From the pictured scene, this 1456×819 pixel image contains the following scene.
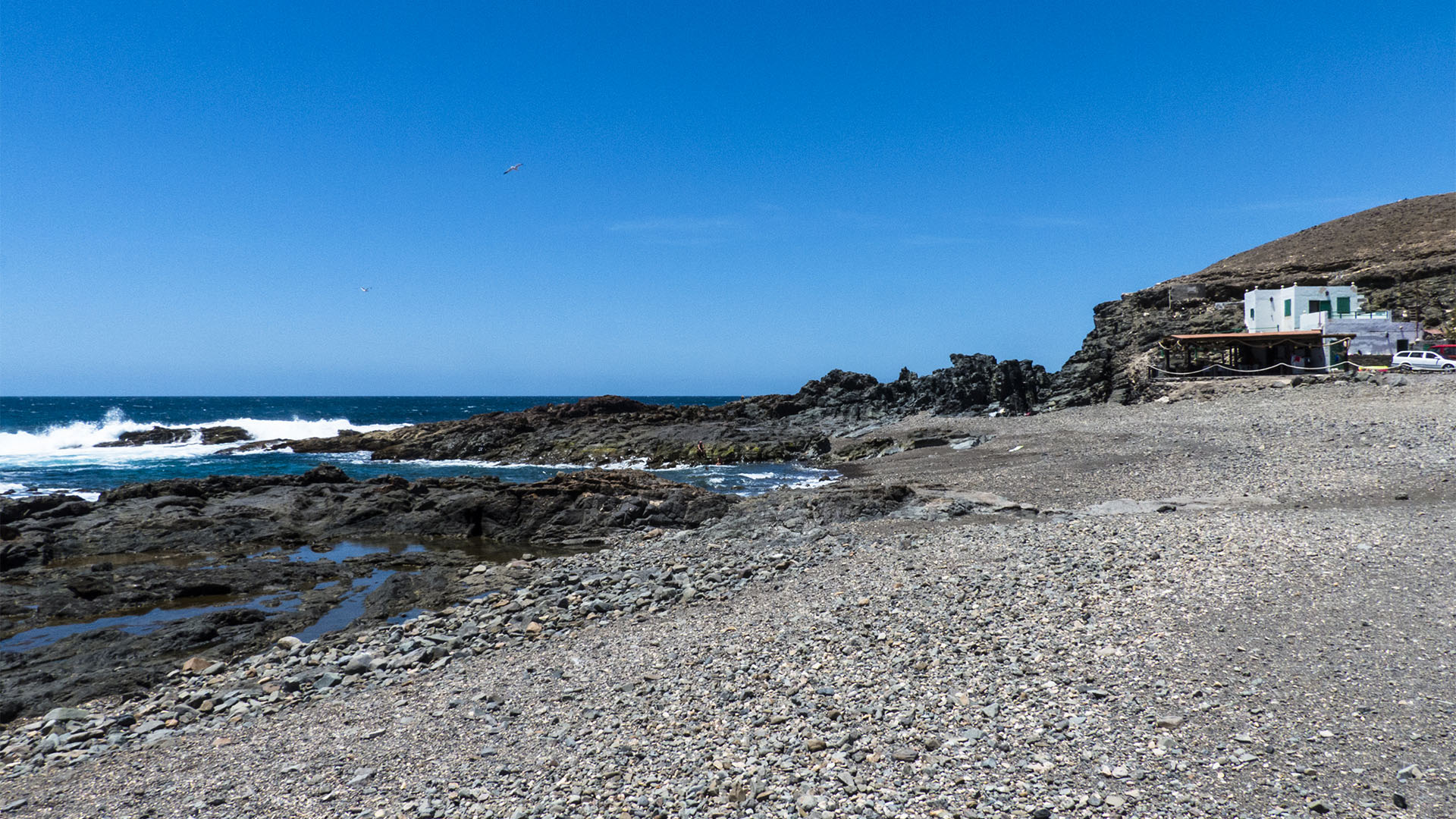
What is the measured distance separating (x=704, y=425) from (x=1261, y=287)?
37.4 m

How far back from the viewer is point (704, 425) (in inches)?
1953

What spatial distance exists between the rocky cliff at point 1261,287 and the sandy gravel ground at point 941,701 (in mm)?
33734

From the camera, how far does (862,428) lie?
48.2 meters

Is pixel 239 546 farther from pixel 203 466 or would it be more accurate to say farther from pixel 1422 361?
pixel 1422 361

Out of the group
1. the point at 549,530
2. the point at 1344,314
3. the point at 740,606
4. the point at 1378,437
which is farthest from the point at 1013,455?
the point at 1344,314

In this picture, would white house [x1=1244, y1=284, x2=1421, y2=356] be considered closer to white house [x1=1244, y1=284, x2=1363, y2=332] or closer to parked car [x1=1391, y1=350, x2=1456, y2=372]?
white house [x1=1244, y1=284, x2=1363, y2=332]

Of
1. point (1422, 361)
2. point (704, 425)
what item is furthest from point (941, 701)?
point (704, 425)

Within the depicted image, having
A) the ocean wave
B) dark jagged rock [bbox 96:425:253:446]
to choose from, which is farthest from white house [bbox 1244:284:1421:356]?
dark jagged rock [bbox 96:425:253:446]

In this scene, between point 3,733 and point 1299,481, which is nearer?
point 3,733

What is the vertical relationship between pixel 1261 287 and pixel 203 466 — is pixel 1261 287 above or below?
above

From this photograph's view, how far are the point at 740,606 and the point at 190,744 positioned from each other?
6.73 meters

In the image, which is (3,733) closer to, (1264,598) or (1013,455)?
(1264,598)

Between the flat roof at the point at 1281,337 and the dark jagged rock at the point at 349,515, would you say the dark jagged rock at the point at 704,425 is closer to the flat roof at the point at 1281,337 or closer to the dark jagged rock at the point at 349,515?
the flat roof at the point at 1281,337

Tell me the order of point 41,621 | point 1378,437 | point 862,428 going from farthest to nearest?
point 862,428 < point 1378,437 < point 41,621
